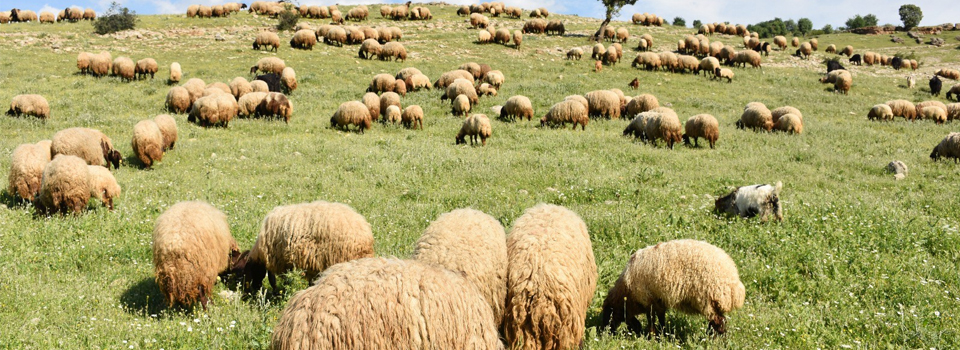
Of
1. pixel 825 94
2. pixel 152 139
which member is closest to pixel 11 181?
pixel 152 139

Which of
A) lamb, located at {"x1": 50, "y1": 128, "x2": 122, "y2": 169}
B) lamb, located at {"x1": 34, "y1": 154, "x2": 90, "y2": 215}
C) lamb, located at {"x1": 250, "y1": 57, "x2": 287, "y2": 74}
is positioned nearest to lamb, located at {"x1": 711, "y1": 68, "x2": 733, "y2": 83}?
lamb, located at {"x1": 250, "y1": 57, "x2": 287, "y2": 74}

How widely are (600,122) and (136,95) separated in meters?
20.2

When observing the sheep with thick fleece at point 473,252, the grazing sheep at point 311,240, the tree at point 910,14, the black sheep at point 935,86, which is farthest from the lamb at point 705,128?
the tree at point 910,14

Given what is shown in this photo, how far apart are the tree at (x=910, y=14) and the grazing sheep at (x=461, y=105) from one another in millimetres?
93448

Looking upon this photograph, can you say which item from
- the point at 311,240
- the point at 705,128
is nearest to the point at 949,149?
the point at 705,128

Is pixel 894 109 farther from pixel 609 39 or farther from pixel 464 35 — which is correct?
pixel 464 35

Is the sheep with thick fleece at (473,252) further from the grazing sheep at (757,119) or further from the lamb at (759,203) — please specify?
the grazing sheep at (757,119)

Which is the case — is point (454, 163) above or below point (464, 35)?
below

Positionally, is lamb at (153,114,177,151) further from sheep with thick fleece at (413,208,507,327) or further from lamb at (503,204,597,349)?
lamb at (503,204,597,349)

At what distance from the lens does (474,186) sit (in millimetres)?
11469

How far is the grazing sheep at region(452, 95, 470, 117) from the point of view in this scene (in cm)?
2080

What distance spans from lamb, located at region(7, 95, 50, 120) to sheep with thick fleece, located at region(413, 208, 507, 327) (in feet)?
63.8

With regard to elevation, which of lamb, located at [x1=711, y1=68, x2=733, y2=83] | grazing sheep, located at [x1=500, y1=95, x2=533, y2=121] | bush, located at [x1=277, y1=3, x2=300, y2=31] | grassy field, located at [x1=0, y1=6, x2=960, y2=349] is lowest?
grassy field, located at [x1=0, y1=6, x2=960, y2=349]

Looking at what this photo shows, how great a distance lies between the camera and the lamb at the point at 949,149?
14344mm
